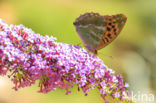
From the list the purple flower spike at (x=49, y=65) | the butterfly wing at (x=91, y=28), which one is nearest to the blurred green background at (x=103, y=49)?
the butterfly wing at (x=91, y=28)

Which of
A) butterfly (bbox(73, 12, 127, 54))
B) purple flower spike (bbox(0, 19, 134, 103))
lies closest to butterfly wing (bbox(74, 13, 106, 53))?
butterfly (bbox(73, 12, 127, 54))

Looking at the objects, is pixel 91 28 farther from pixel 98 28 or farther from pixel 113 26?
pixel 113 26

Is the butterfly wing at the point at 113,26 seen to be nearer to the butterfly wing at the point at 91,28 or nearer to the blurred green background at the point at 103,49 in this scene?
the butterfly wing at the point at 91,28

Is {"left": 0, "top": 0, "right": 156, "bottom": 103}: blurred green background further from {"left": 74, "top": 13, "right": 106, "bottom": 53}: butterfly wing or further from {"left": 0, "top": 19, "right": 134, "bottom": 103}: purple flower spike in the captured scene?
{"left": 0, "top": 19, "right": 134, "bottom": 103}: purple flower spike

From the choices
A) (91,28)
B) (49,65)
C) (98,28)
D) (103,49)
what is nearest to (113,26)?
(98,28)

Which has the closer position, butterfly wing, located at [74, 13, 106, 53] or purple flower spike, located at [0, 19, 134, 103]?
purple flower spike, located at [0, 19, 134, 103]
